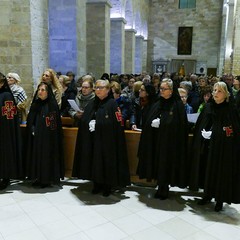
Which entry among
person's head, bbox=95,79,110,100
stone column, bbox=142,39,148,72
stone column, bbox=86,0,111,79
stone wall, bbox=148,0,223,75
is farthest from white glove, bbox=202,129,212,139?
stone wall, bbox=148,0,223,75

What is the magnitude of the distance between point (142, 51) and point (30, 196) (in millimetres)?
22156

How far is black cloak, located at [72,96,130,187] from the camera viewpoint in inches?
181

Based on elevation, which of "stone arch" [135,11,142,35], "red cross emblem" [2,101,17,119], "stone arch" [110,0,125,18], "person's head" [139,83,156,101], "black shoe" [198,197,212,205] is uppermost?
"stone arch" [135,11,142,35]

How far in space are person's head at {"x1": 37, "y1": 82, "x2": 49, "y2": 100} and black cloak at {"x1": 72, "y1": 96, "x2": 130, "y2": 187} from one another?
0.69 metres

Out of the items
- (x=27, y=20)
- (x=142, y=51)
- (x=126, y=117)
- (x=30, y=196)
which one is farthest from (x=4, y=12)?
(x=142, y=51)

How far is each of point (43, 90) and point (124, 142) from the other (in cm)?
148

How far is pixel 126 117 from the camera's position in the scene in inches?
214

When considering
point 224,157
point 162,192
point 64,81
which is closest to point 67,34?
point 64,81

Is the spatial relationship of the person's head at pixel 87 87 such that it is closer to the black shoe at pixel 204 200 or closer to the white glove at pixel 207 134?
the white glove at pixel 207 134

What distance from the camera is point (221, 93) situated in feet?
13.3

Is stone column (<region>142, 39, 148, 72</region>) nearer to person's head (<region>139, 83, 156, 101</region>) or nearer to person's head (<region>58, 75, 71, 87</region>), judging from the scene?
person's head (<region>58, 75, 71, 87</region>)

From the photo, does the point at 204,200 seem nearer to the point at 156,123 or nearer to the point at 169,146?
the point at 169,146

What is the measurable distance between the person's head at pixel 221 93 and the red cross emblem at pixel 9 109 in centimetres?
304

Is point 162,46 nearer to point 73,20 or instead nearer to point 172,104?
point 73,20
